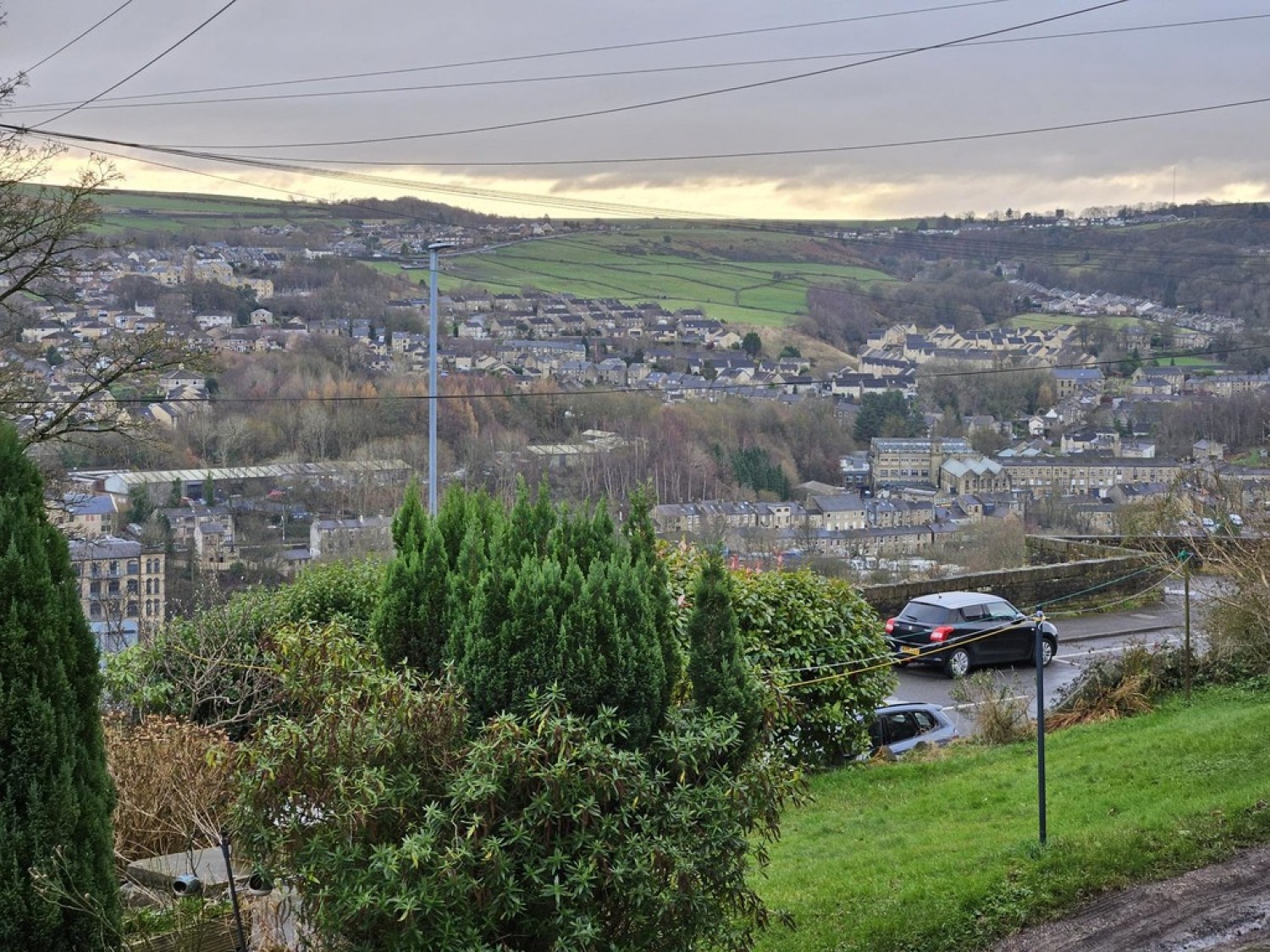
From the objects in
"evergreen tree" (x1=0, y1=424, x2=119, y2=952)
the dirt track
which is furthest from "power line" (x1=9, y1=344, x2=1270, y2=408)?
"evergreen tree" (x1=0, y1=424, x2=119, y2=952)

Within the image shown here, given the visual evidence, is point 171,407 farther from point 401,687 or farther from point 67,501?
point 401,687

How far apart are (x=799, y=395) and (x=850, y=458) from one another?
4.60 m

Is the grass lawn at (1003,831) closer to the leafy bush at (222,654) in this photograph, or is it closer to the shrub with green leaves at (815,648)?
the shrub with green leaves at (815,648)

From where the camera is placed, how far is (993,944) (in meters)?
6.74

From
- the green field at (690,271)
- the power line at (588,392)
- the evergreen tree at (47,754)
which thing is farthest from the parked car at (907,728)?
the green field at (690,271)

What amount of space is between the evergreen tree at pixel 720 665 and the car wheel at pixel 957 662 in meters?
12.0

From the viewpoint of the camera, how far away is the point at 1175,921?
7047 millimetres

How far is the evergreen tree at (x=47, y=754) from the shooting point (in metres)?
4.59

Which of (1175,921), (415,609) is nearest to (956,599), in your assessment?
(1175,921)

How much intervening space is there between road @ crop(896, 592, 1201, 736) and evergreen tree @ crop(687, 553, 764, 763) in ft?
26.7

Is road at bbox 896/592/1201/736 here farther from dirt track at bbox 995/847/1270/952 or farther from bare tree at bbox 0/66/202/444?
bare tree at bbox 0/66/202/444

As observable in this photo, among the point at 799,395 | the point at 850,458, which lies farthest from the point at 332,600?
the point at 799,395

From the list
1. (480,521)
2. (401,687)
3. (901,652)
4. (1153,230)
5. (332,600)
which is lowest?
(901,652)

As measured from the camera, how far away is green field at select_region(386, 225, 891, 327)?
189 feet
